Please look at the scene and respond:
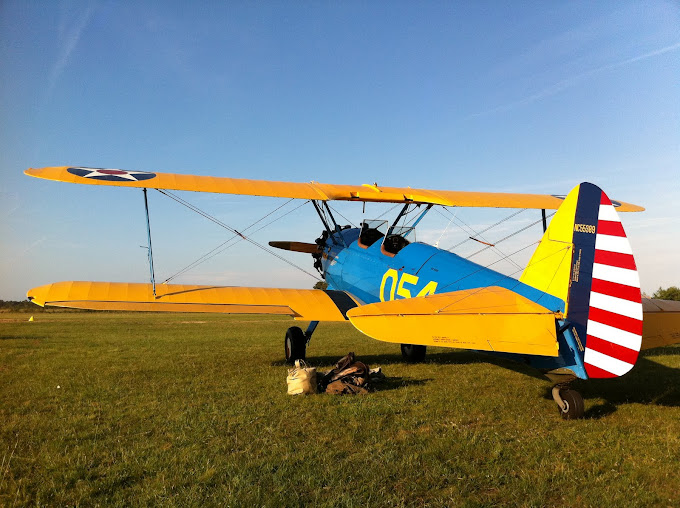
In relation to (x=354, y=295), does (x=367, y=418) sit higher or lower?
lower

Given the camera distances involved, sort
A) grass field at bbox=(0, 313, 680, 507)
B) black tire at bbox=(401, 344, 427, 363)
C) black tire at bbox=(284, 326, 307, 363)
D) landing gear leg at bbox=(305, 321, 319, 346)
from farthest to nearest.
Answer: black tire at bbox=(401, 344, 427, 363)
landing gear leg at bbox=(305, 321, 319, 346)
black tire at bbox=(284, 326, 307, 363)
grass field at bbox=(0, 313, 680, 507)

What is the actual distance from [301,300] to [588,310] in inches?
224

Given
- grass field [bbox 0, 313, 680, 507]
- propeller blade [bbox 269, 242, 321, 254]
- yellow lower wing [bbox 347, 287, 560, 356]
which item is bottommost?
grass field [bbox 0, 313, 680, 507]

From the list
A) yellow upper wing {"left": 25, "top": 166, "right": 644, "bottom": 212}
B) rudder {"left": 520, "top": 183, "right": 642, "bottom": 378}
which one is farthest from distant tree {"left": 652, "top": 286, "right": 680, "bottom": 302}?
rudder {"left": 520, "top": 183, "right": 642, "bottom": 378}

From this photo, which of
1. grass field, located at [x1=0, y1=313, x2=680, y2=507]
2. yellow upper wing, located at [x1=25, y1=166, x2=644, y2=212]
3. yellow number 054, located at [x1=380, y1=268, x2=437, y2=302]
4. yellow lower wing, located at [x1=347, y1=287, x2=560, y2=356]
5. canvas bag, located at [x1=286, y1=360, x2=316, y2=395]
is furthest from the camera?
yellow upper wing, located at [x1=25, y1=166, x2=644, y2=212]

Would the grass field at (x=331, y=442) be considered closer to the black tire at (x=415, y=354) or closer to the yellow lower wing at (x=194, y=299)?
the yellow lower wing at (x=194, y=299)

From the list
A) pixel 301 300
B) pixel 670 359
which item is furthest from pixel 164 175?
pixel 670 359

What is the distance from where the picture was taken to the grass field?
10.9 ft

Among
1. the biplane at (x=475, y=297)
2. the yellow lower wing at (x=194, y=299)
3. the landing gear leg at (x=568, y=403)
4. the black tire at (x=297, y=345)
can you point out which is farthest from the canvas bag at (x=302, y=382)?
the landing gear leg at (x=568, y=403)

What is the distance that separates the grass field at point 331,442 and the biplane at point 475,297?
2.57ft

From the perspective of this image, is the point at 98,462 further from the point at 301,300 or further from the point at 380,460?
the point at 301,300

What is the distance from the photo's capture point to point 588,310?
491cm

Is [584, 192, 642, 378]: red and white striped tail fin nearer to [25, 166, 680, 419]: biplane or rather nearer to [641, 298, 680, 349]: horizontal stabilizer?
[25, 166, 680, 419]: biplane

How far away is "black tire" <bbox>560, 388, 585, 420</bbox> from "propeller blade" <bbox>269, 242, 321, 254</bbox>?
291 inches
